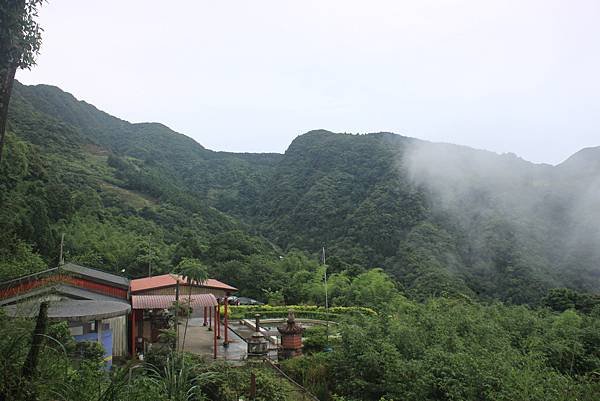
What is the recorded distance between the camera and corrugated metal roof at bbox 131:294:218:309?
14.1 metres

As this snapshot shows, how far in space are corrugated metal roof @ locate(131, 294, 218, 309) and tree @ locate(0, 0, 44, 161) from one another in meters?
8.13

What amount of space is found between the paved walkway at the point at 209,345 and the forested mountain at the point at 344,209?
36.1 feet

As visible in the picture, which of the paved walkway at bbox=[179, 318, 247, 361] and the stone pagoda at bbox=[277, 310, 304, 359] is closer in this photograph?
the stone pagoda at bbox=[277, 310, 304, 359]

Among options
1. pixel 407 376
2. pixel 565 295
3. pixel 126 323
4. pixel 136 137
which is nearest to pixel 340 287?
pixel 565 295

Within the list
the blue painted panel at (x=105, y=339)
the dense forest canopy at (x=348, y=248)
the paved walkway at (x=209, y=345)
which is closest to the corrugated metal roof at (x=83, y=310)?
the blue painted panel at (x=105, y=339)

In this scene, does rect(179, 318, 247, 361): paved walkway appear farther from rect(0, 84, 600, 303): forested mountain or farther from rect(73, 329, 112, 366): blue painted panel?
rect(0, 84, 600, 303): forested mountain

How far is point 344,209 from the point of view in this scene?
67.6 meters

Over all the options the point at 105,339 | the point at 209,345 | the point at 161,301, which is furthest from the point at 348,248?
the point at 105,339

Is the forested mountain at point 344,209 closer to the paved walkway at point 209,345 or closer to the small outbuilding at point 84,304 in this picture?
the paved walkway at point 209,345

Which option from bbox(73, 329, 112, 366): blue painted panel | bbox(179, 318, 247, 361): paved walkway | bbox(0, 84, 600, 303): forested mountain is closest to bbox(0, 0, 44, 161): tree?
bbox(73, 329, 112, 366): blue painted panel

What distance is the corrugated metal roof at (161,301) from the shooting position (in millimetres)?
14078

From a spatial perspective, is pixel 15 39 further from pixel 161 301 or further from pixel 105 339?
pixel 161 301

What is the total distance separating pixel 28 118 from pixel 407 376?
63.1 metres

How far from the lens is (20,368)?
485 centimetres
